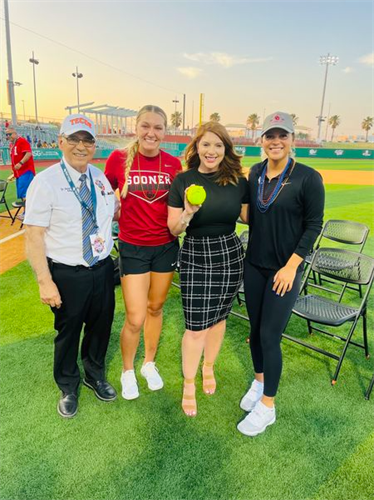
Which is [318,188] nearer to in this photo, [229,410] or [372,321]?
[229,410]

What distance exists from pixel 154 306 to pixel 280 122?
63.7 inches

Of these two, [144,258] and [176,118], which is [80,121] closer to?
[144,258]

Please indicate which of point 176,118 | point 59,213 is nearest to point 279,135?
point 59,213

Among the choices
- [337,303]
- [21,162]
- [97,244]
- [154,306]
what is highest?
[21,162]

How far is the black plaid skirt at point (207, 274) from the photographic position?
2.35m

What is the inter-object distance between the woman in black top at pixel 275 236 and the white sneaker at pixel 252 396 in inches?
7.0

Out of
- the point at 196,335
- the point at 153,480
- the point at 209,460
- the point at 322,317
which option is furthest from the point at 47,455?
the point at 322,317

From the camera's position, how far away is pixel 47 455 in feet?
7.16

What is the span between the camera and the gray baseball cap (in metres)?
2.09

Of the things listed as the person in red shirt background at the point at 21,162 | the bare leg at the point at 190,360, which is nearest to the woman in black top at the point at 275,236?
the bare leg at the point at 190,360

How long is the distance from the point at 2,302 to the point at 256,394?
3.28 m

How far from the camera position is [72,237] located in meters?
2.13

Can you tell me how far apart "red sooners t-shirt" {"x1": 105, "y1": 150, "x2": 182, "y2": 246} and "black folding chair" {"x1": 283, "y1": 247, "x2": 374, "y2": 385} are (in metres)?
1.54

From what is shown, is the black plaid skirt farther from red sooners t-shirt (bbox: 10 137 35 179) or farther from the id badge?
red sooners t-shirt (bbox: 10 137 35 179)
